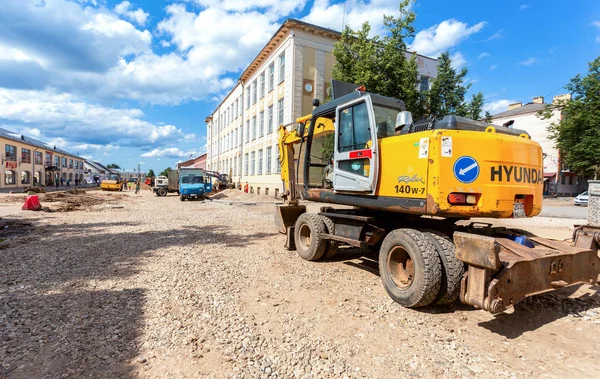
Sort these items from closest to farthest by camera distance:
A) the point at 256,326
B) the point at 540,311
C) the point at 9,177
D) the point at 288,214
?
1. the point at 256,326
2. the point at 540,311
3. the point at 288,214
4. the point at 9,177

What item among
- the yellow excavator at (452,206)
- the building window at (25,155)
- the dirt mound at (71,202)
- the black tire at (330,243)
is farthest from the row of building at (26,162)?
the yellow excavator at (452,206)

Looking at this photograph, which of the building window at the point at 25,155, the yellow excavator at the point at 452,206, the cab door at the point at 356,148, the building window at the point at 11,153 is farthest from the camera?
the building window at the point at 25,155

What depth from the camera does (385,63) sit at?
17.0 m

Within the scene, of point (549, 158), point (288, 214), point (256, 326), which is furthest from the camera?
point (549, 158)

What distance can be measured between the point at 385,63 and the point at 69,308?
17.0 metres

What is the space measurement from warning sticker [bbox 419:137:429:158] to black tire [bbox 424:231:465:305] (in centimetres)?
109

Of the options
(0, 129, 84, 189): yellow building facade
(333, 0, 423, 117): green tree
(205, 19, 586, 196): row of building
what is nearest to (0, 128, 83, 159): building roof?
(0, 129, 84, 189): yellow building facade

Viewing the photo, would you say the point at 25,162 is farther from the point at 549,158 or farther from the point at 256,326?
the point at 549,158

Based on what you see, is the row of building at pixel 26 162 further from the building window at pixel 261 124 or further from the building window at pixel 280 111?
the building window at pixel 280 111

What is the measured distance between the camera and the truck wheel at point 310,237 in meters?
6.34

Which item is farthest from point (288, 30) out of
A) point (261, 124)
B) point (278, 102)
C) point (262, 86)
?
point (261, 124)

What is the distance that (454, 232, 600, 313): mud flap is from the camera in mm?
3350

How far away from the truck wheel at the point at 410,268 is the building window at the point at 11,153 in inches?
2112

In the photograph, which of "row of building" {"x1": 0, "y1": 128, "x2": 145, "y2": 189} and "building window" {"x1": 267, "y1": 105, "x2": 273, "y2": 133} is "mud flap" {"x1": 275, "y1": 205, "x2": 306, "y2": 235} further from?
"row of building" {"x1": 0, "y1": 128, "x2": 145, "y2": 189}
